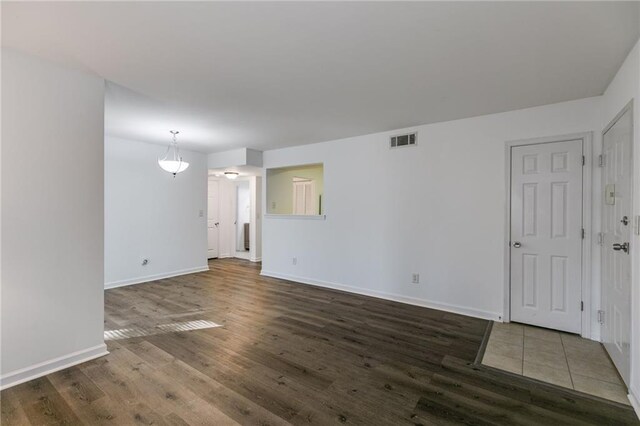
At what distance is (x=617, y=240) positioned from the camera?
7.98 feet

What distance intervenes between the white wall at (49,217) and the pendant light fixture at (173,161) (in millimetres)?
1812

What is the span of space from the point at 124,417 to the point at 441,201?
3.83m

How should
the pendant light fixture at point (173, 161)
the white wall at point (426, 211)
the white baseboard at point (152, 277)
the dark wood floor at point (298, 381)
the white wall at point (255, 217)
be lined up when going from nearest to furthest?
1. the dark wood floor at point (298, 381)
2. the white wall at point (426, 211)
3. the pendant light fixture at point (173, 161)
4. the white baseboard at point (152, 277)
5. the white wall at point (255, 217)

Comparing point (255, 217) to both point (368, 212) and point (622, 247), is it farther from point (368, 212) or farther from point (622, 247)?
point (622, 247)

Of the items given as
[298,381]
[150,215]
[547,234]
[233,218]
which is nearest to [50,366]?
[298,381]

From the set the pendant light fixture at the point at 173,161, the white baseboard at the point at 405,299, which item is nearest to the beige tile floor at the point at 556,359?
the white baseboard at the point at 405,299

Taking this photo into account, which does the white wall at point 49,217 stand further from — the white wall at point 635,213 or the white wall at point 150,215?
the white wall at point 635,213

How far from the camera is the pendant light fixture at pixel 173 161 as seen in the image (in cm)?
445

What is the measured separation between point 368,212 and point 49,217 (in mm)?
3708

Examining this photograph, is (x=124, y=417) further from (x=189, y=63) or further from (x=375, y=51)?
(x=375, y=51)

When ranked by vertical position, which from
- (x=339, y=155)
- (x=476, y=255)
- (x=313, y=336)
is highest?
(x=339, y=155)

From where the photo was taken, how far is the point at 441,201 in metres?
3.92

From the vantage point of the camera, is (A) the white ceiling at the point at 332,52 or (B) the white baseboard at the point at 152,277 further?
(B) the white baseboard at the point at 152,277

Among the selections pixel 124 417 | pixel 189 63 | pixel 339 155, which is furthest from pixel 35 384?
pixel 339 155
